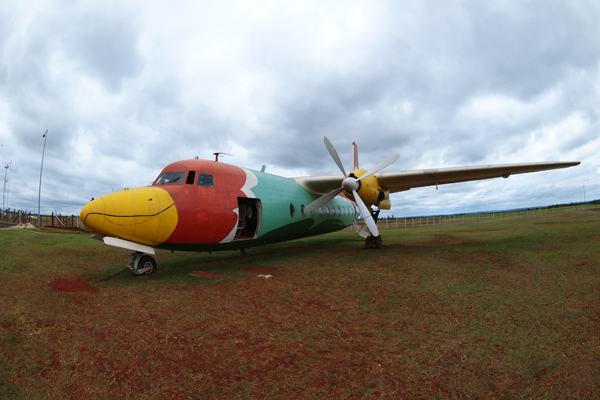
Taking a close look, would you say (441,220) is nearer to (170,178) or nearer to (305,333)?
(170,178)

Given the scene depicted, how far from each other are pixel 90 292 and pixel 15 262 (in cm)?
368

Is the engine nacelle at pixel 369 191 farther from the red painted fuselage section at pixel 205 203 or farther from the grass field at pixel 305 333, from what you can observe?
the red painted fuselage section at pixel 205 203

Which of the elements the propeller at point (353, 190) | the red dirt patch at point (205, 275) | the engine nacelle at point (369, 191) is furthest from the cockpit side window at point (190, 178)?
the engine nacelle at point (369, 191)

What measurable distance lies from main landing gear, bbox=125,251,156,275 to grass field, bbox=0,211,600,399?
0.79 ft

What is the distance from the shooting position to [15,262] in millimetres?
8469

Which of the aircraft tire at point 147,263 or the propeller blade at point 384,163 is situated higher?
the propeller blade at point 384,163

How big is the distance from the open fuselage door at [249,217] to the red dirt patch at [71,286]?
14.5 ft

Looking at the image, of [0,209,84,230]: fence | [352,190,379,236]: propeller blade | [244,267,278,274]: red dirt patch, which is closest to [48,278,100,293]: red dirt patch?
[244,267,278,274]: red dirt patch

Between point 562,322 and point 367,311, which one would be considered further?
point 367,311

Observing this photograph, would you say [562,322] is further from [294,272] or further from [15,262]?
[15,262]

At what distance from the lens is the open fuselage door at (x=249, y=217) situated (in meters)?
11.0

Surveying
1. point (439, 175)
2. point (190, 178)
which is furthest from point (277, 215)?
point (439, 175)

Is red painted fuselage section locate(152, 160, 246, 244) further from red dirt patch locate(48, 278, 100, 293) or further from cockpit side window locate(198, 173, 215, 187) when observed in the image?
red dirt patch locate(48, 278, 100, 293)

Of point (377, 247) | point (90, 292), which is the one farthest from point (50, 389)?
point (377, 247)
